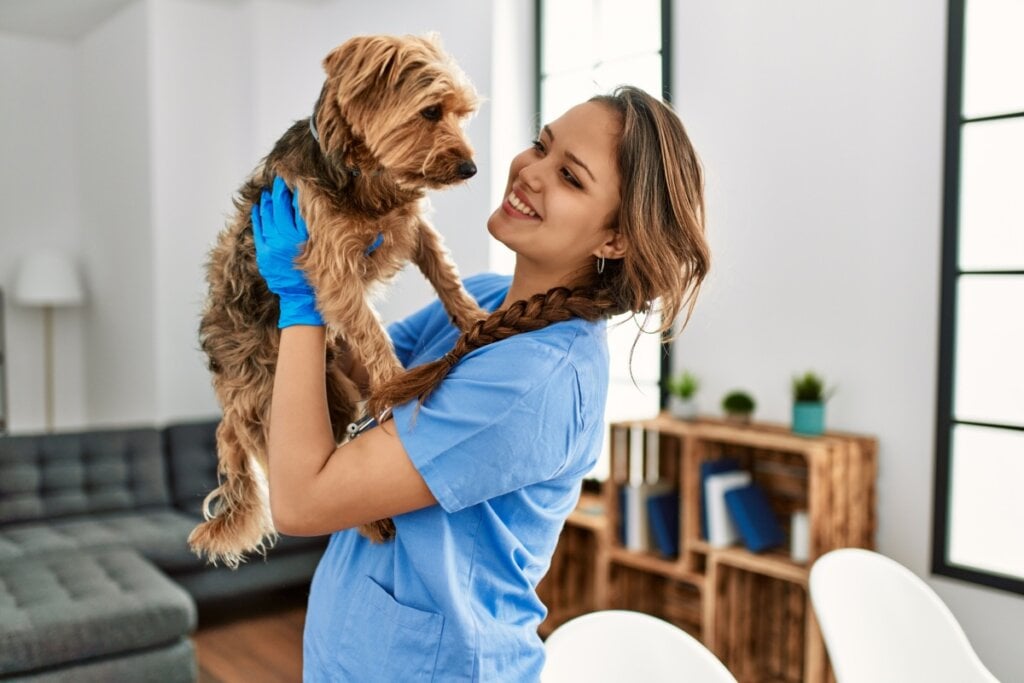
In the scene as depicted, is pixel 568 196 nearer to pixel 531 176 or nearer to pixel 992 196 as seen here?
pixel 531 176

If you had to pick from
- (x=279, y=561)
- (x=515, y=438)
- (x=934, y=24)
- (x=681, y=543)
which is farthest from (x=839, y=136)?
(x=279, y=561)

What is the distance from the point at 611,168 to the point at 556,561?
291cm

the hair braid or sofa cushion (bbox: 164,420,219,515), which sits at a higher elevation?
the hair braid

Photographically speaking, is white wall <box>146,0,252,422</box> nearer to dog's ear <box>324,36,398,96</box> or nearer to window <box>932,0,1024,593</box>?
window <box>932,0,1024,593</box>

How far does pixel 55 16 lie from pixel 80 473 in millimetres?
3155

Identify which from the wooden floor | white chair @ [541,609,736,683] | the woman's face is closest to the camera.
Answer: the woman's face

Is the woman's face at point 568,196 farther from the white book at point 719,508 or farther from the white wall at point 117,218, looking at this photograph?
the white wall at point 117,218

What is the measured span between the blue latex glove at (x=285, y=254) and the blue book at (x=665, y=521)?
2.34 metres

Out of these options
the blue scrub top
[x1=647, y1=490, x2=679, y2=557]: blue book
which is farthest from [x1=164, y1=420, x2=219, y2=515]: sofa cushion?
the blue scrub top

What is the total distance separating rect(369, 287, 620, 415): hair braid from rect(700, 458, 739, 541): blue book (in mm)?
2048

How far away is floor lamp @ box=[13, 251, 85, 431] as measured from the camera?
18.1ft

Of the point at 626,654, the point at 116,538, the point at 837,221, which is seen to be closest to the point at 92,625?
the point at 116,538

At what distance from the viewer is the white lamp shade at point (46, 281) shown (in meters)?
5.51

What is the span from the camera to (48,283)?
5574 mm
